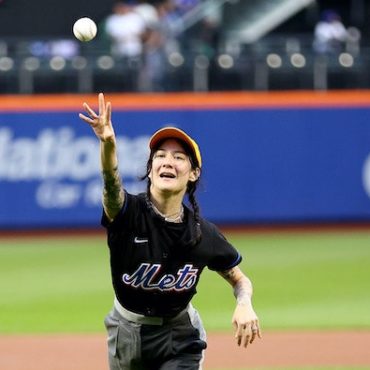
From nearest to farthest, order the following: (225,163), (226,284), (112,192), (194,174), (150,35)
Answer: (112,192) < (194,174) < (226,284) < (225,163) < (150,35)

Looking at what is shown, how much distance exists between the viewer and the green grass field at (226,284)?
38.8 feet

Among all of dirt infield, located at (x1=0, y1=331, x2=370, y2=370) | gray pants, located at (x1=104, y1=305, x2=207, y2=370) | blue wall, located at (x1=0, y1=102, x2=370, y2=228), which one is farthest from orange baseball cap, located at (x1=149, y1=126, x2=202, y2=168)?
blue wall, located at (x1=0, y1=102, x2=370, y2=228)

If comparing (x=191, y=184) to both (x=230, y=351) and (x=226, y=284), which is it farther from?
(x=226, y=284)

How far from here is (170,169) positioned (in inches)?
232

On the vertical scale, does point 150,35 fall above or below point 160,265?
above

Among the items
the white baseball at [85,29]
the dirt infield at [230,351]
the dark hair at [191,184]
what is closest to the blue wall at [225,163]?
the dirt infield at [230,351]

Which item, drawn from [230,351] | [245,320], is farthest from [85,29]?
[230,351]

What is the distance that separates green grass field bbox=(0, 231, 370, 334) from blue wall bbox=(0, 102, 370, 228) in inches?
22.3

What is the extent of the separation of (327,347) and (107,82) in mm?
8611

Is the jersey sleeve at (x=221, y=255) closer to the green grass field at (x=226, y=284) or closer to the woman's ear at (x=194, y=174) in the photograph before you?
the woman's ear at (x=194, y=174)

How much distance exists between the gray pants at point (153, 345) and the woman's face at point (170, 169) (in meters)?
0.67

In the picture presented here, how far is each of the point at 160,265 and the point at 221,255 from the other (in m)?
0.37

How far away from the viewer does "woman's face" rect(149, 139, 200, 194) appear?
589 centimetres

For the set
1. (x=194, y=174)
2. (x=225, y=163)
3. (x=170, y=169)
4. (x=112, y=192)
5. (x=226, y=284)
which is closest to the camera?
(x=112, y=192)
